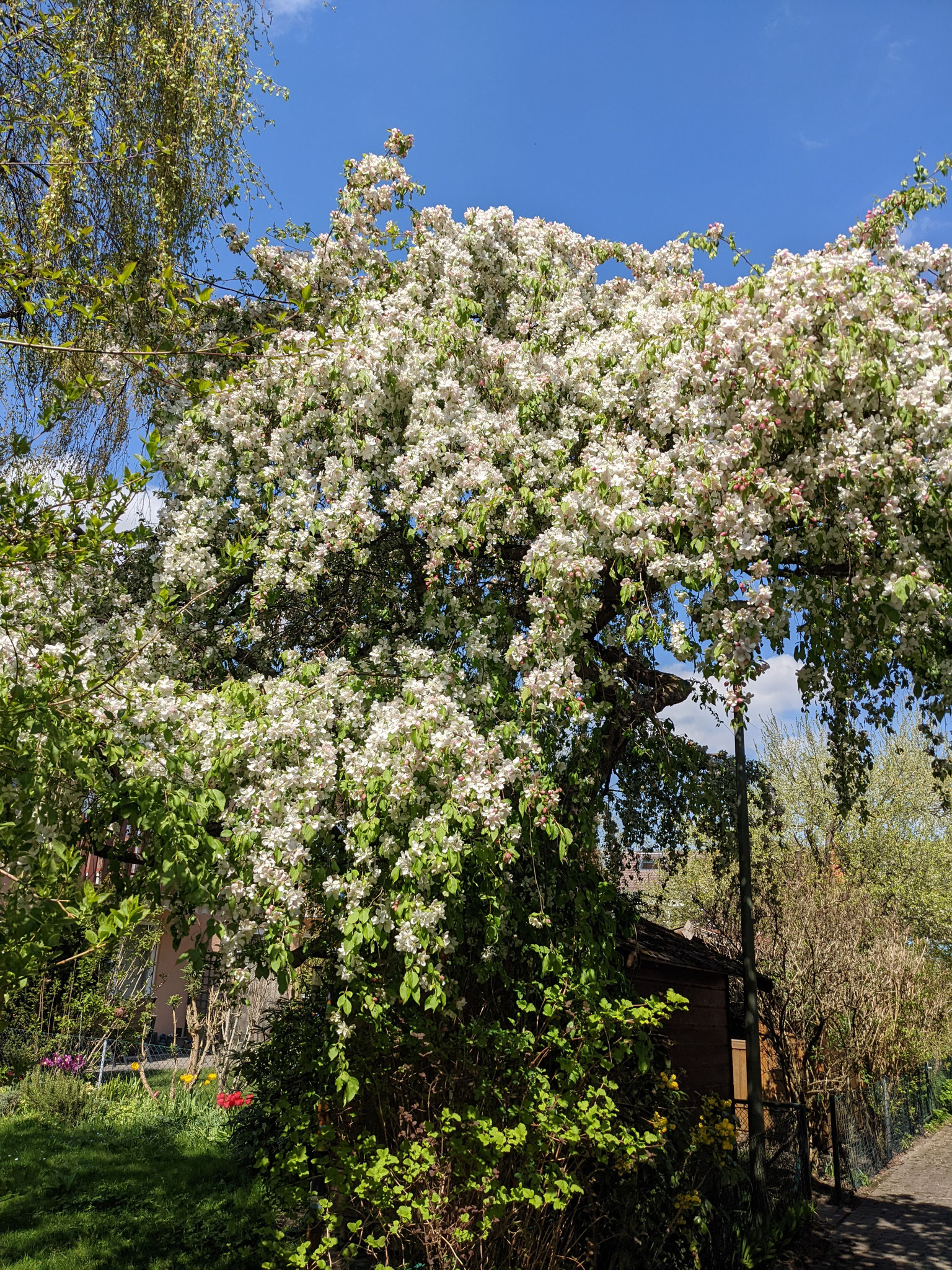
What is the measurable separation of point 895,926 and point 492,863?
15244mm

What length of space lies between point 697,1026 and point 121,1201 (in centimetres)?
647

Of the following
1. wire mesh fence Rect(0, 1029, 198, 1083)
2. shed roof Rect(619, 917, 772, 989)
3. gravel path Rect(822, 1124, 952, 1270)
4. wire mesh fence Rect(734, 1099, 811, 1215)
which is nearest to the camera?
gravel path Rect(822, 1124, 952, 1270)

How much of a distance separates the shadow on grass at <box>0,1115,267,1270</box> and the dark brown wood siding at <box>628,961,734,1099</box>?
4554mm

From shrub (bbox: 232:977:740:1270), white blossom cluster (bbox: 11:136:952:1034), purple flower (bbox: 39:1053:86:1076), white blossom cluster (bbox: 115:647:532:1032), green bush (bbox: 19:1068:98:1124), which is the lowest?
green bush (bbox: 19:1068:98:1124)

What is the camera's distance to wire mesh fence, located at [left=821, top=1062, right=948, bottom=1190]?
13.1 m

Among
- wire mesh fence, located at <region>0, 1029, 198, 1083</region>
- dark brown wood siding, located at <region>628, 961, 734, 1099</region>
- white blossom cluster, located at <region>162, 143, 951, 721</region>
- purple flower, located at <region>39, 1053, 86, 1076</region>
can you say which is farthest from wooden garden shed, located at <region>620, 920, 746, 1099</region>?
purple flower, located at <region>39, 1053, 86, 1076</region>

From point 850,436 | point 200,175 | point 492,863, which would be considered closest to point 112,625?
point 492,863

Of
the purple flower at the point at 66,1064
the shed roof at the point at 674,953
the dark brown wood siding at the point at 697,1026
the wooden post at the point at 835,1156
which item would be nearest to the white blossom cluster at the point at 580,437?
the shed roof at the point at 674,953

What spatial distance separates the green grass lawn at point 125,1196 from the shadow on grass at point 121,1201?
0.04 ft

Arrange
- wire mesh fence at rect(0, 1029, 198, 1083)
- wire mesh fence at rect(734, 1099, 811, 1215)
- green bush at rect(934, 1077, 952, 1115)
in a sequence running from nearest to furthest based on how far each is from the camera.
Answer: wire mesh fence at rect(734, 1099, 811, 1215) < wire mesh fence at rect(0, 1029, 198, 1083) < green bush at rect(934, 1077, 952, 1115)

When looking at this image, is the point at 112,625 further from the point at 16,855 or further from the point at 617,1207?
the point at 617,1207

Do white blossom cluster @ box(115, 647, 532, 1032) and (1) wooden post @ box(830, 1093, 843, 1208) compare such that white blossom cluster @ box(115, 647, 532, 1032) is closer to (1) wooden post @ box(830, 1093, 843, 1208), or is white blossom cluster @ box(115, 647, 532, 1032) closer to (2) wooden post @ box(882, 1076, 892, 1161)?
(1) wooden post @ box(830, 1093, 843, 1208)

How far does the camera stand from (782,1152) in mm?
11281

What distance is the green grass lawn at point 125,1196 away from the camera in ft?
21.4
